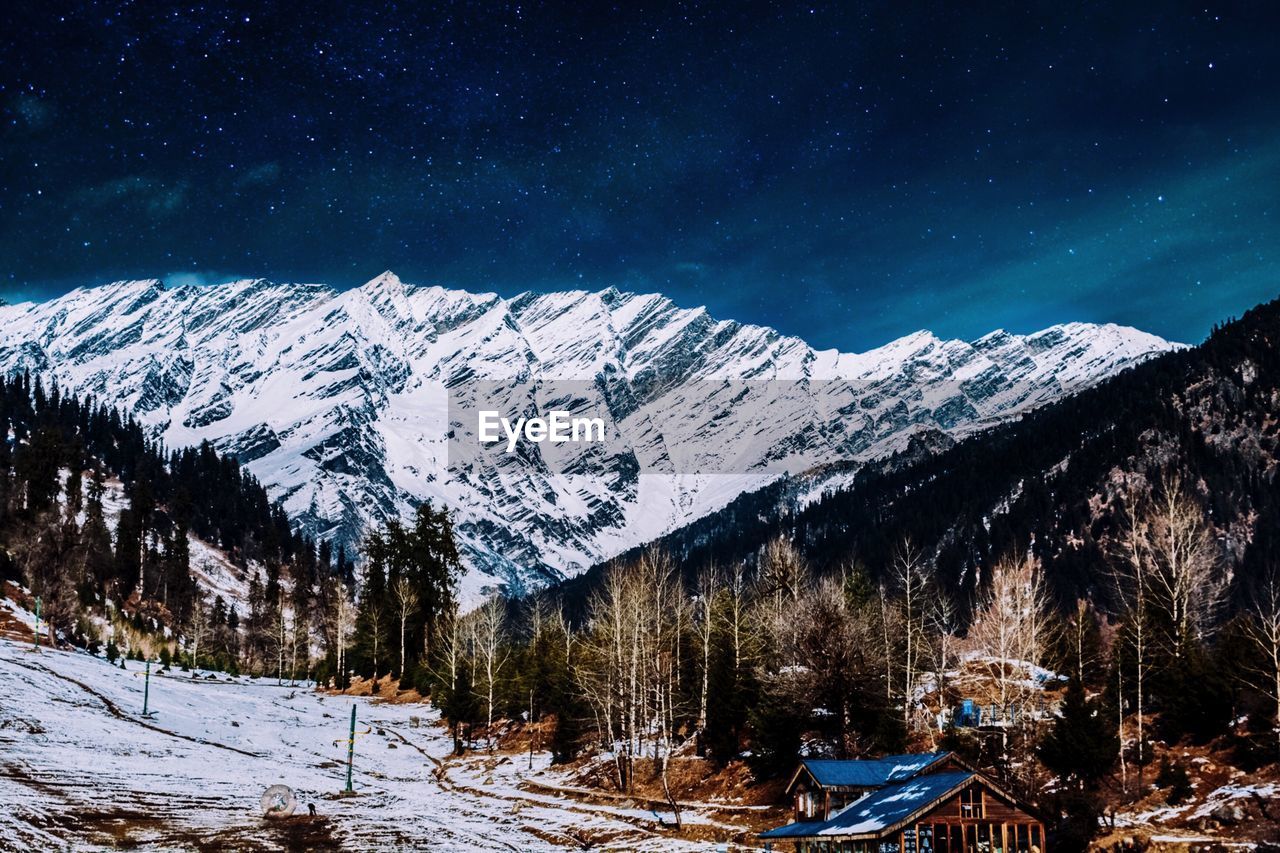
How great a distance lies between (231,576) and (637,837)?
575ft

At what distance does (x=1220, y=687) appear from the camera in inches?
1879

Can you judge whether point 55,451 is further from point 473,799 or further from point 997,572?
point 997,572

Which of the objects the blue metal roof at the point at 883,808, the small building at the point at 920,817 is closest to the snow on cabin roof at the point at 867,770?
the small building at the point at 920,817

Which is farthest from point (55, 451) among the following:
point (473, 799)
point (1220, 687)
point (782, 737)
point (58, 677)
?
point (1220, 687)

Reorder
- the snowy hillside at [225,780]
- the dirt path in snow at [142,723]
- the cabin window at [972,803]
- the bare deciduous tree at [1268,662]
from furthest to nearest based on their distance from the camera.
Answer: the dirt path in snow at [142,723], the bare deciduous tree at [1268,662], the cabin window at [972,803], the snowy hillside at [225,780]

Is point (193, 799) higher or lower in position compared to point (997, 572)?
lower

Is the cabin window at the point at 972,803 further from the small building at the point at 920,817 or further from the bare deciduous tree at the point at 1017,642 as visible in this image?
the bare deciduous tree at the point at 1017,642

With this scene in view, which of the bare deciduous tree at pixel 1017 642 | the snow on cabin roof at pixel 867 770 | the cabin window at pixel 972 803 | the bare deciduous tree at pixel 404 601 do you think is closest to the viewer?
the cabin window at pixel 972 803

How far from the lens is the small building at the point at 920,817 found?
127 feet

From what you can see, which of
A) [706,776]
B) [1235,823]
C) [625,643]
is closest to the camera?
[1235,823]

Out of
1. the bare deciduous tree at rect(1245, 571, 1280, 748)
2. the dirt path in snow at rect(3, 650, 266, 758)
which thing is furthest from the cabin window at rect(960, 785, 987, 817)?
the dirt path in snow at rect(3, 650, 266, 758)

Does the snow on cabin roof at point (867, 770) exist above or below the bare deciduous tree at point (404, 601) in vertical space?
below

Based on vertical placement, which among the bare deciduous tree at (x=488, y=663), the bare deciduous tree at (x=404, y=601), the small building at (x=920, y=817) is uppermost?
the bare deciduous tree at (x=404, y=601)

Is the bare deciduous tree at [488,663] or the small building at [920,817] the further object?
the bare deciduous tree at [488,663]
